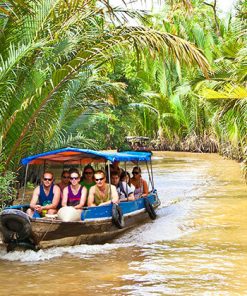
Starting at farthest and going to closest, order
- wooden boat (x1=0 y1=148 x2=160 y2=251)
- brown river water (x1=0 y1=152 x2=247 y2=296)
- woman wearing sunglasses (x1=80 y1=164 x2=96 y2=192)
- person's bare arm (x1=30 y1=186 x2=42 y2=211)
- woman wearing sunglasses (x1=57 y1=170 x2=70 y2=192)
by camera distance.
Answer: woman wearing sunglasses (x1=80 y1=164 x2=96 y2=192) < woman wearing sunglasses (x1=57 y1=170 x2=70 y2=192) < person's bare arm (x1=30 y1=186 x2=42 y2=211) < wooden boat (x1=0 y1=148 x2=160 y2=251) < brown river water (x1=0 y1=152 x2=247 y2=296)

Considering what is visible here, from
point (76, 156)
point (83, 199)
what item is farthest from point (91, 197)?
point (76, 156)

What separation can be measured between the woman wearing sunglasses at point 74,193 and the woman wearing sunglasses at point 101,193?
0.20 metres

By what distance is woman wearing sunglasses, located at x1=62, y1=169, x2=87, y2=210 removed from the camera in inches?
452

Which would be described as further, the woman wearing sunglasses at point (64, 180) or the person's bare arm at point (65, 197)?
the woman wearing sunglasses at point (64, 180)

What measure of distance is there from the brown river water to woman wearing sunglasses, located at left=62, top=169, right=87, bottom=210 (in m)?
0.90

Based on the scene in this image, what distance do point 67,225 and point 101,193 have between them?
160cm

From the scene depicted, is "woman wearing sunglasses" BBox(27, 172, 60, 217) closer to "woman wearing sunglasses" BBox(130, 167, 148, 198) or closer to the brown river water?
the brown river water

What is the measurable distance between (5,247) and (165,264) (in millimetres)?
2737

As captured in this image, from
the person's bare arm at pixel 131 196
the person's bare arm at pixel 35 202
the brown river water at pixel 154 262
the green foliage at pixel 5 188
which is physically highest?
the green foliage at pixel 5 188

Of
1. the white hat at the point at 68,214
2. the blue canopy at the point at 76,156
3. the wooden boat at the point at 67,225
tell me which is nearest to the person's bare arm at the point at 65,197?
the wooden boat at the point at 67,225

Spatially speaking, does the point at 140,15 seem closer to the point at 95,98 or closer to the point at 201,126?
the point at 95,98

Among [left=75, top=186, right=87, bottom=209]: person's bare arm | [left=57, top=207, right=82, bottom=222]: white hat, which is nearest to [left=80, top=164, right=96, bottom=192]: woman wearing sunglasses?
[left=75, top=186, right=87, bottom=209]: person's bare arm

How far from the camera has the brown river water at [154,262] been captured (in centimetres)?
849

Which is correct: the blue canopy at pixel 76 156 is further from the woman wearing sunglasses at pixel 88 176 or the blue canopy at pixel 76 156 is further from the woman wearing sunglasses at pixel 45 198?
the woman wearing sunglasses at pixel 45 198
